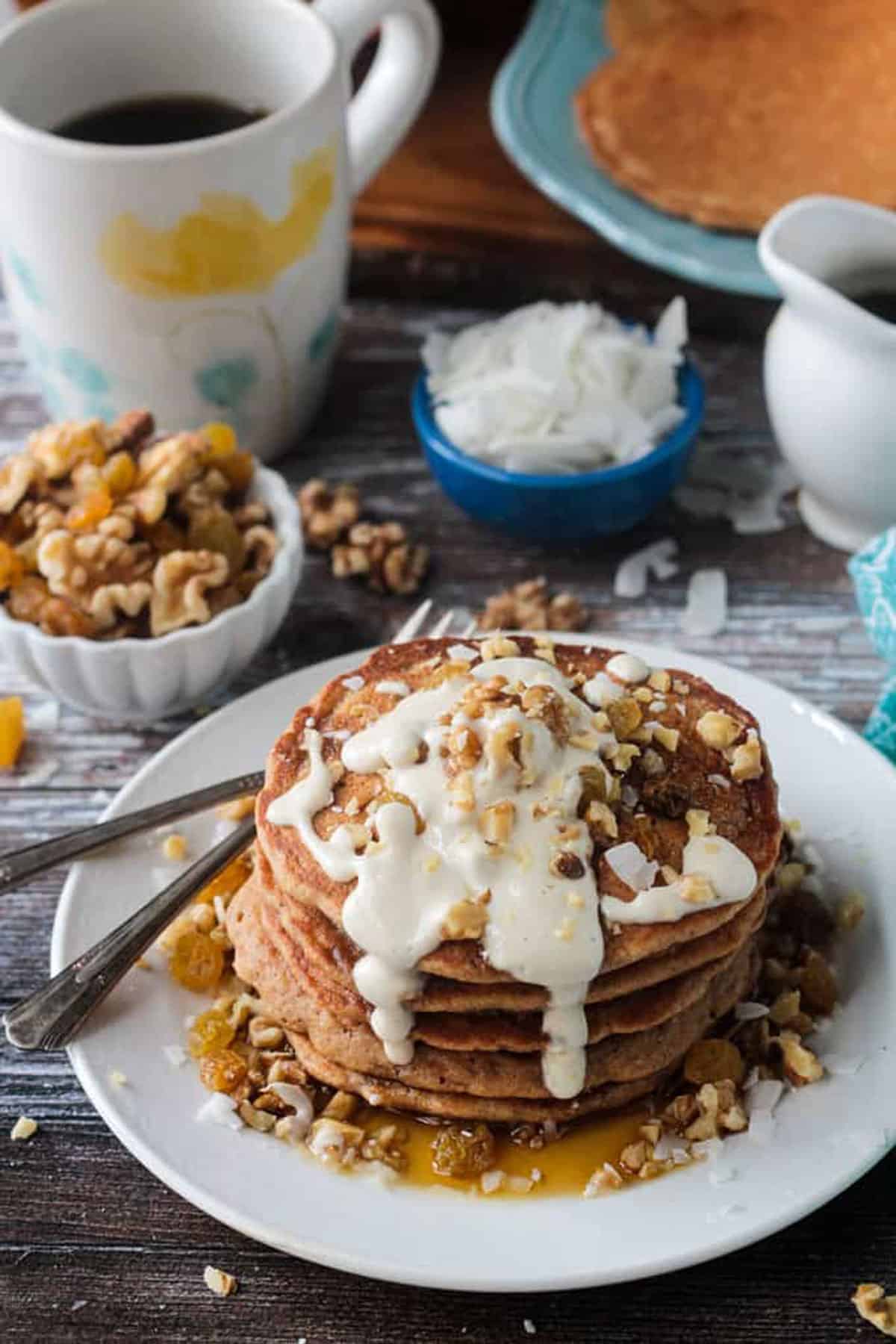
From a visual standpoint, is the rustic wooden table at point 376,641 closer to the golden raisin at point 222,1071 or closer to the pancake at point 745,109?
the golden raisin at point 222,1071

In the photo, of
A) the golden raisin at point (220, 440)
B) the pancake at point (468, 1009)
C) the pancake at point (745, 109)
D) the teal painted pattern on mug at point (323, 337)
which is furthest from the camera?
the pancake at point (745, 109)

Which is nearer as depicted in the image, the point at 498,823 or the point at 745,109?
the point at 498,823

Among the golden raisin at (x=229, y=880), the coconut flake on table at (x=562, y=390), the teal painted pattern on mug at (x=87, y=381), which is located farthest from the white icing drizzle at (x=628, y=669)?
the teal painted pattern on mug at (x=87, y=381)

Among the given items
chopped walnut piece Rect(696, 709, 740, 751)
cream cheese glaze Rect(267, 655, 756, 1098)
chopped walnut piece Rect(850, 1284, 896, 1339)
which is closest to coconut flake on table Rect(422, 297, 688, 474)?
chopped walnut piece Rect(696, 709, 740, 751)

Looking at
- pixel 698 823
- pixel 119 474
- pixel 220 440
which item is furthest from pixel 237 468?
pixel 698 823

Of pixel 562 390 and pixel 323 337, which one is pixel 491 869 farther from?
pixel 323 337

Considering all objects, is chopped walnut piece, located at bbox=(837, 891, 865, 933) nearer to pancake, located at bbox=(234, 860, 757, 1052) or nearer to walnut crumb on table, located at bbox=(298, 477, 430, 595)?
pancake, located at bbox=(234, 860, 757, 1052)

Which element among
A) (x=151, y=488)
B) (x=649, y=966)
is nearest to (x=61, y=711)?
(x=151, y=488)
